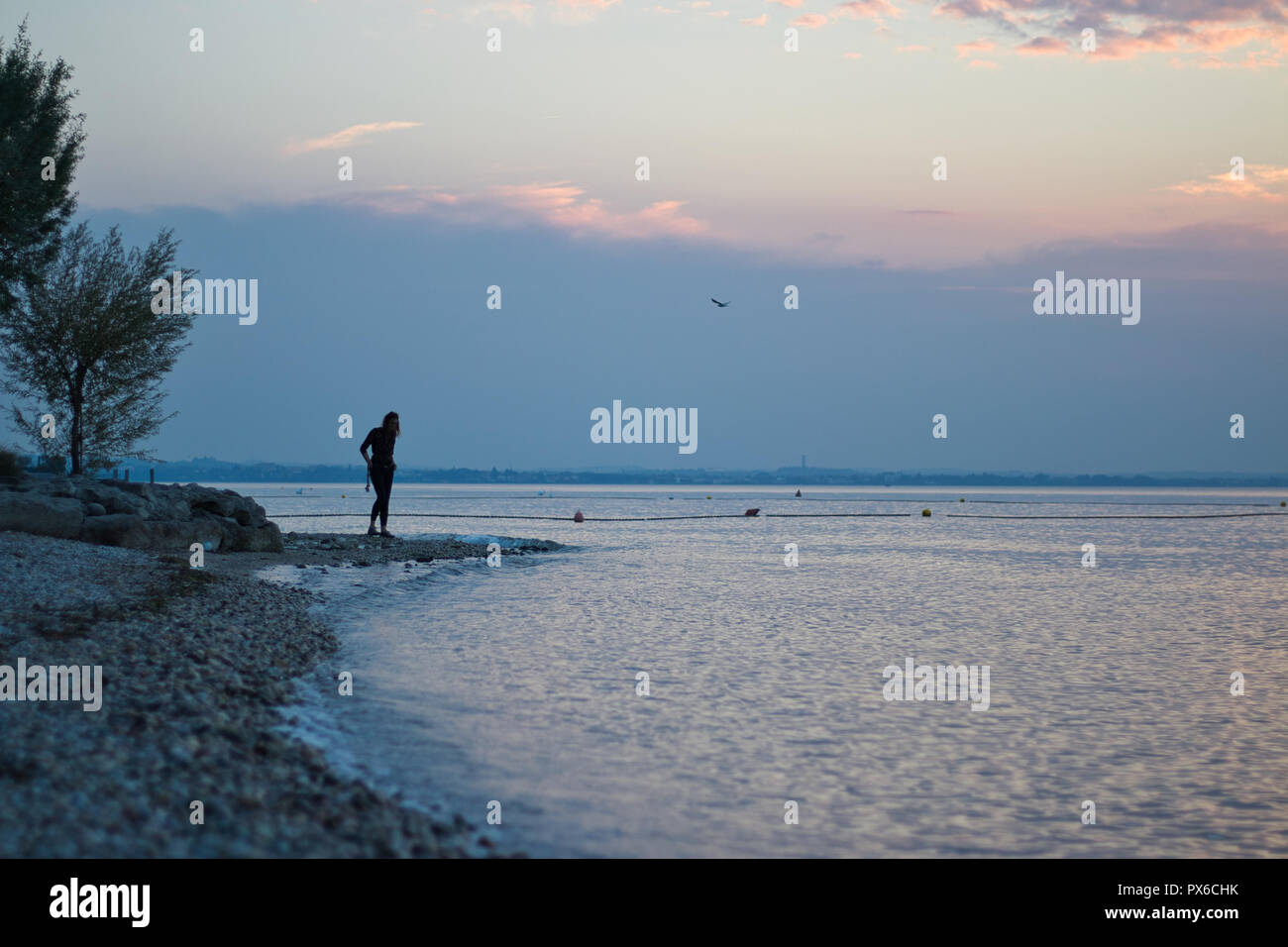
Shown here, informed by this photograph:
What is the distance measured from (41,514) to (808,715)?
14681mm

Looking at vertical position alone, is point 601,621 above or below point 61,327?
below

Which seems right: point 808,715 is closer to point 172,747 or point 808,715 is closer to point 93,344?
point 172,747

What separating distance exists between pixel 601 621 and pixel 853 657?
162 inches

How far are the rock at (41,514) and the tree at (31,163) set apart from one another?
6.80 m

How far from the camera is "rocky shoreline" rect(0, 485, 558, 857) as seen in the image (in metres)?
5.11

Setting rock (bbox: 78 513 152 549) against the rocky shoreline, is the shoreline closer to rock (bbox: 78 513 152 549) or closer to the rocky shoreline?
the rocky shoreline

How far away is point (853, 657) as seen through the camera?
40.3ft

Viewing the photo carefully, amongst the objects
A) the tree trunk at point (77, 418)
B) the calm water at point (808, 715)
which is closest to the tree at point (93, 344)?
the tree trunk at point (77, 418)

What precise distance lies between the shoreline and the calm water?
48 centimetres

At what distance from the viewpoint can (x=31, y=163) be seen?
74.2ft

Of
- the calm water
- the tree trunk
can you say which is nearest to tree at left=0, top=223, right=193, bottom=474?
the tree trunk

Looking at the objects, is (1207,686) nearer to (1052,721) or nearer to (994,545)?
(1052,721)
